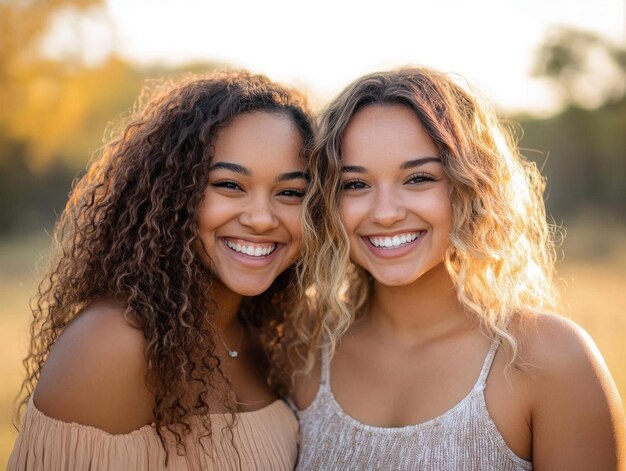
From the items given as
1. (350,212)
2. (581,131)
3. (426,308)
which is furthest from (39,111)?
(426,308)

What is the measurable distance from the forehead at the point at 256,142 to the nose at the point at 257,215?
0.15 metres

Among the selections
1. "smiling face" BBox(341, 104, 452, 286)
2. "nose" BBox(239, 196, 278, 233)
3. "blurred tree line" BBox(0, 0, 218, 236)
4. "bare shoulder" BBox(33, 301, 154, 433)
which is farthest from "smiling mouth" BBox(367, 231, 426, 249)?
"blurred tree line" BBox(0, 0, 218, 236)

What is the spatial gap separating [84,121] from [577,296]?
16153 millimetres

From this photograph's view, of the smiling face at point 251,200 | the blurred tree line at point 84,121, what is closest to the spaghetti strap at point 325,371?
the smiling face at point 251,200

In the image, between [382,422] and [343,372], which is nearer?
[382,422]

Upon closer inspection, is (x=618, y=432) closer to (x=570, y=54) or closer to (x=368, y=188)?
(x=368, y=188)

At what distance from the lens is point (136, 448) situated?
8.96 ft

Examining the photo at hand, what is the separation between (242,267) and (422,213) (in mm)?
764

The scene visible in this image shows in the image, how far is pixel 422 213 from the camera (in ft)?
9.93

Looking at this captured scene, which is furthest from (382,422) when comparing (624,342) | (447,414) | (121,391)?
(624,342)

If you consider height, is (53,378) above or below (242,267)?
below

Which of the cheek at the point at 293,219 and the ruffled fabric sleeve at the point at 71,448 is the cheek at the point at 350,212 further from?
the ruffled fabric sleeve at the point at 71,448

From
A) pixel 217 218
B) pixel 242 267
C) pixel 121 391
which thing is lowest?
pixel 121 391

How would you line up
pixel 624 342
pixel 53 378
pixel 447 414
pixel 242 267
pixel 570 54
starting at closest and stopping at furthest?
1. pixel 53 378
2. pixel 447 414
3. pixel 242 267
4. pixel 624 342
5. pixel 570 54
